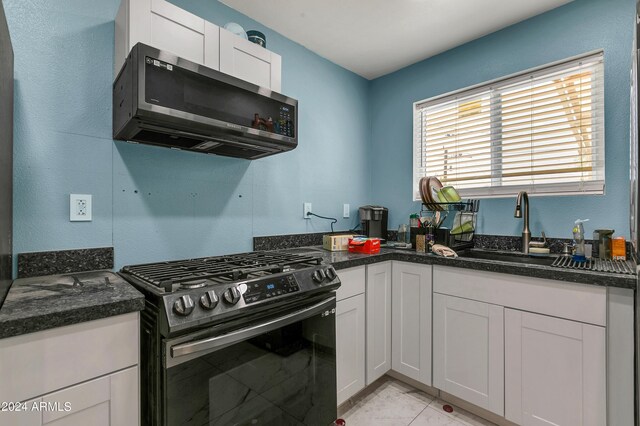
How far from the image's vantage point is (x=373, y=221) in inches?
99.7

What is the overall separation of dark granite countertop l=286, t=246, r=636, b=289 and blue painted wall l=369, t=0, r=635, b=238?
595 millimetres

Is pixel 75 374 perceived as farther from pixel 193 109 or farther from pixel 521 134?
pixel 521 134

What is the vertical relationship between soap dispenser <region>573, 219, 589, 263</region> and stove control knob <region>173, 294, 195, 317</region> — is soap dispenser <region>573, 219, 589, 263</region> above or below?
above

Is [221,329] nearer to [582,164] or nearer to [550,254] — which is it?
[550,254]

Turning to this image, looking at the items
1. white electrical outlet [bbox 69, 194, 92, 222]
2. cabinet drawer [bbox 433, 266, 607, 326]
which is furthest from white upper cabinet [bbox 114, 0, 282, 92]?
cabinet drawer [bbox 433, 266, 607, 326]

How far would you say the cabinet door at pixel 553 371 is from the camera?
1.34 meters

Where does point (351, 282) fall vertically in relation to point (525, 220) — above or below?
below

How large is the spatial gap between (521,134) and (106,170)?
2456 millimetres

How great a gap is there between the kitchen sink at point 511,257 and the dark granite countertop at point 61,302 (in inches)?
71.8

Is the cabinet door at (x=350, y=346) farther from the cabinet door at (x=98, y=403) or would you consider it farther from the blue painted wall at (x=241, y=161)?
the cabinet door at (x=98, y=403)

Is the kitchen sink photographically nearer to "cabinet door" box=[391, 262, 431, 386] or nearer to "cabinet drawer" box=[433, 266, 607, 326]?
"cabinet drawer" box=[433, 266, 607, 326]

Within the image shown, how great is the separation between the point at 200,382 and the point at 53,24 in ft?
5.18

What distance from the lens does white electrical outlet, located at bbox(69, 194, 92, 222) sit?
133 cm

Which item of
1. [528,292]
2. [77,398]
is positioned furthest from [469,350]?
[77,398]
